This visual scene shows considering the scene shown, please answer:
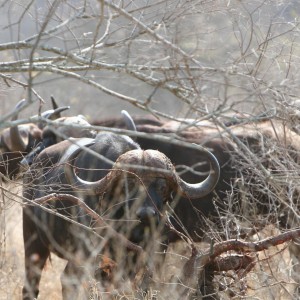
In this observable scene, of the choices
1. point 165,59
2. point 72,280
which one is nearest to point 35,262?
point 72,280

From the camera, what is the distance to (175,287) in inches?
255

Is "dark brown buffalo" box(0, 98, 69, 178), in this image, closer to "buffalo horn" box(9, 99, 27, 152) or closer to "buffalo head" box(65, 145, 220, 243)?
"buffalo horn" box(9, 99, 27, 152)

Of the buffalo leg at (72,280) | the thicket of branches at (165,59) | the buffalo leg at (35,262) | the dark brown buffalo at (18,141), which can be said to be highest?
the thicket of branches at (165,59)

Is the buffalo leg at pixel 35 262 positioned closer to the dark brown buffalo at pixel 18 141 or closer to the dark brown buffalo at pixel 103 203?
the dark brown buffalo at pixel 103 203

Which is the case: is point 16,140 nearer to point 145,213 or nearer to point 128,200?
point 128,200

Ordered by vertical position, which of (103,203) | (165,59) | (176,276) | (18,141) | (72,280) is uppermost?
(165,59)

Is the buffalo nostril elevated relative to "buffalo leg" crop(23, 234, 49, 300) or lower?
elevated

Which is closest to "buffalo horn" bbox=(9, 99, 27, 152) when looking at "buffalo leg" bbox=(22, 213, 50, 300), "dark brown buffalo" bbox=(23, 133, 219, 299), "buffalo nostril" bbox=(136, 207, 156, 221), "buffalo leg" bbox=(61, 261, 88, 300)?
"dark brown buffalo" bbox=(23, 133, 219, 299)

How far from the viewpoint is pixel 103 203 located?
8.30 meters

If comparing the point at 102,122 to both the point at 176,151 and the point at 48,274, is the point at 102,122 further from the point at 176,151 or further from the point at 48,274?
the point at 48,274

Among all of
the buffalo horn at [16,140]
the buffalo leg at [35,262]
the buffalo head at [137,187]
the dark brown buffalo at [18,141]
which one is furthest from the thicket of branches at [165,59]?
the buffalo horn at [16,140]

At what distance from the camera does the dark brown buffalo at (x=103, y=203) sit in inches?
304

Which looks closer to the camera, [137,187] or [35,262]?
[137,187]

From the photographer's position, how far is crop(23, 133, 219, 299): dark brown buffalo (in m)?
7.73
